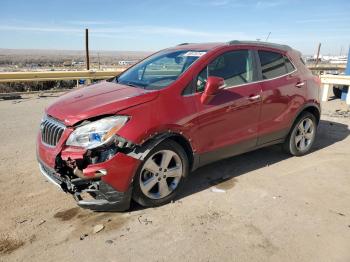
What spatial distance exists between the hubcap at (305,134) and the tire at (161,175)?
8.38 ft

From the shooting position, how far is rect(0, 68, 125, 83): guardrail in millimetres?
12625

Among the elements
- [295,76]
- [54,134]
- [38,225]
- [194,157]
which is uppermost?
[295,76]

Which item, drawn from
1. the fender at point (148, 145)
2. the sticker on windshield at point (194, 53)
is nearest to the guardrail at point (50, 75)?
the sticker on windshield at point (194, 53)

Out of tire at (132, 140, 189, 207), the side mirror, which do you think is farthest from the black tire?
tire at (132, 140, 189, 207)

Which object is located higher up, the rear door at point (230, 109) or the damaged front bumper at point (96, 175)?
the rear door at point (230, 109)

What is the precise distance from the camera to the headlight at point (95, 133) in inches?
143

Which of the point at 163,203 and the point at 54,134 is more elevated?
the point at 54,134

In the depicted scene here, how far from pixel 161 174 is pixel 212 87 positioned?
1165 millimetres

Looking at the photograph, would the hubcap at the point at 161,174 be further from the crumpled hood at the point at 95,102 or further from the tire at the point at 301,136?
the tire at the point at 301,136

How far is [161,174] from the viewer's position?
13.4ft

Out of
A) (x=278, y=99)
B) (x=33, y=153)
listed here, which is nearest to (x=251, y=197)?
(x=278, y=99)

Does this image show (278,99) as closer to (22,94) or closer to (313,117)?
(313,117)

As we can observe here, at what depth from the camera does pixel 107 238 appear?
11.4ft

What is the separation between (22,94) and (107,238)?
11.2 metres
